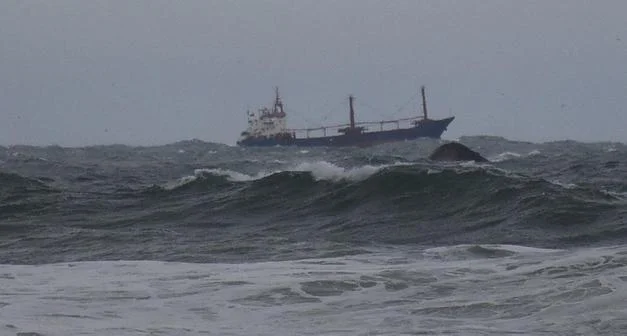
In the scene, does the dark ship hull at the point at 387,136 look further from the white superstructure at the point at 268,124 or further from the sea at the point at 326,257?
the sea at the point at 326,257

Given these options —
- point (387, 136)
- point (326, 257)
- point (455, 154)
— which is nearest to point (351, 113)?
point (387, 136)

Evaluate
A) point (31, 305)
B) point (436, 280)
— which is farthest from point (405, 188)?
point (31, 305)

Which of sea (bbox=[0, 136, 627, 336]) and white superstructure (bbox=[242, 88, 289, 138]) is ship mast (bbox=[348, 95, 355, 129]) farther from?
sea (bbox=[0, 136, 627, 336])

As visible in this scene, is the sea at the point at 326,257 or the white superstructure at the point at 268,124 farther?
the white superstructure at the point at 268,124

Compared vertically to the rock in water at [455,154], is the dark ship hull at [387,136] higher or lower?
higher

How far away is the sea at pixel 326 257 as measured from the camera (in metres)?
9.02

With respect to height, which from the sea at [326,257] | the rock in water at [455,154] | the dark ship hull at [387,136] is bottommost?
the sea at [326,257]

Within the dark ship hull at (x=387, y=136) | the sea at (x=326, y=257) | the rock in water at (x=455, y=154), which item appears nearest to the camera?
the sea at (x=326, y=257)

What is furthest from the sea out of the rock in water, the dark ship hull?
the dark ship hull

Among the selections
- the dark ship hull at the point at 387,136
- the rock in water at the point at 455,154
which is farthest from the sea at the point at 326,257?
the dark ship hull at the point at 387,136

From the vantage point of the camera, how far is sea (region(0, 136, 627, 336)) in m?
9.02

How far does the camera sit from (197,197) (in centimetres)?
2377

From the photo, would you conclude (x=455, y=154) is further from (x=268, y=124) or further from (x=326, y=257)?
(x=268, y=124)

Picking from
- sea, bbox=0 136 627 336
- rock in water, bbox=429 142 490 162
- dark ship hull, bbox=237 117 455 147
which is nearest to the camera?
sea, bbox=0 136 627 336
